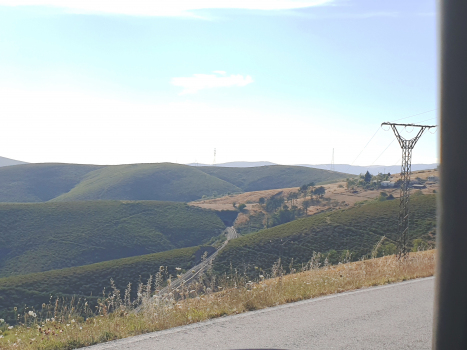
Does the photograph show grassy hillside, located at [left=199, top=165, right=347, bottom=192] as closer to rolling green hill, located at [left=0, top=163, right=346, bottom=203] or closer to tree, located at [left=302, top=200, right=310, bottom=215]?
rolling green hill, located at [left=0, top=163, right=346, bottom=203]

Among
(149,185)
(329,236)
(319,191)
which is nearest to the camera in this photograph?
(329,236)

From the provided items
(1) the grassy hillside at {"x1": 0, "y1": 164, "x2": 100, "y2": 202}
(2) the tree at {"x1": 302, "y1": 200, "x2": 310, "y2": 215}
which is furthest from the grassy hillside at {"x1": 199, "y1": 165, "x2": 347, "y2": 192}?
(2) the tree at {"x1": 302, "y1": 200, "x2": 310, "y2": 215}

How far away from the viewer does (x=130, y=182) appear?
158875 millimetres

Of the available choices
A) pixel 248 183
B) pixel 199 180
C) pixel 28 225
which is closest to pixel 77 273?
pixel 28 225

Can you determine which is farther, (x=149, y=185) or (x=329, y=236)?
(x=149, y=185)

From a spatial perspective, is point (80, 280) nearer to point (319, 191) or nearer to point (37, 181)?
point (319, 191)

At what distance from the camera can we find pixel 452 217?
5.72ft

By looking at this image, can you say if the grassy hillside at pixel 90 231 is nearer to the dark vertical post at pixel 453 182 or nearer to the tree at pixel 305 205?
the tree at pixel 305 205

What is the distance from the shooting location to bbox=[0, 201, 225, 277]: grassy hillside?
62.2m

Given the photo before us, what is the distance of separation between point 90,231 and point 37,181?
115 meters

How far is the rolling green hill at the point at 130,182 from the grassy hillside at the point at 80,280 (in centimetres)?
9907

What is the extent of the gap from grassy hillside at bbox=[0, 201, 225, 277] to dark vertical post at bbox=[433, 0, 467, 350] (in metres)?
62.4

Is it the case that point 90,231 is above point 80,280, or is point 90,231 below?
above

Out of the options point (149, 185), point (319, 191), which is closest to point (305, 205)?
point (319, 191)
